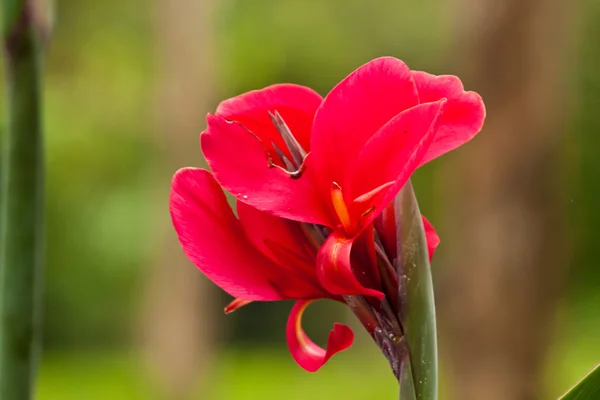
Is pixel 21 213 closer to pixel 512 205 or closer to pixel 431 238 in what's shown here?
pixel 431 238

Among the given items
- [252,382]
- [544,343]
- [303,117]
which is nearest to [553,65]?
[544,343]

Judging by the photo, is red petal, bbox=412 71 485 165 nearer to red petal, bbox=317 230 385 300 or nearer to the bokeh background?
red petal, bbox=317 230 385 300

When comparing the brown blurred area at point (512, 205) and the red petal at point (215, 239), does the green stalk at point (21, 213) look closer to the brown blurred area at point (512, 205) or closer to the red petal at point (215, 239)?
the red petal at point (215, 239)

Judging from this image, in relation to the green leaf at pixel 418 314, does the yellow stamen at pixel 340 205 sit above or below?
above

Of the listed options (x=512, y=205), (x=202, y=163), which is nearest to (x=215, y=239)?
(x=512, y=205)

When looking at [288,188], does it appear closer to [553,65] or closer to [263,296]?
[263,296]

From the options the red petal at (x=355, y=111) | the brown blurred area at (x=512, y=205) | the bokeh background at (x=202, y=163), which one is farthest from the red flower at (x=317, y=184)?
the brown blurred area at (x=512, y=205)

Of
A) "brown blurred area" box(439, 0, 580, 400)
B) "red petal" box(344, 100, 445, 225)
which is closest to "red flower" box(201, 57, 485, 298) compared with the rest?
"red petal" box(344, 100, 445, 225)
